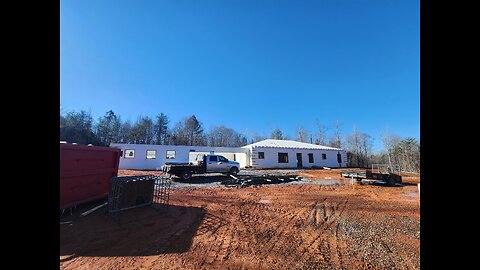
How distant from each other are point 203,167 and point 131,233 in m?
11.1

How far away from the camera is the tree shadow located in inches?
179

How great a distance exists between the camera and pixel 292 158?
3150 cm

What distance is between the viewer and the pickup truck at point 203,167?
50.5ft

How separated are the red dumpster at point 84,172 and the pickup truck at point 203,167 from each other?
21.6ft

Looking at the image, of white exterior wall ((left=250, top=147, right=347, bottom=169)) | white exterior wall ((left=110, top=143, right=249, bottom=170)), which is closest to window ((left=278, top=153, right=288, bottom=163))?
white exterior wall ((left=250, top=147, right=347, bottom=169))

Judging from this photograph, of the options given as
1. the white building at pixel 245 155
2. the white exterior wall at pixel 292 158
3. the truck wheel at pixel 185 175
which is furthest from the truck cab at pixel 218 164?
the white exterior wall at pixel 292 158

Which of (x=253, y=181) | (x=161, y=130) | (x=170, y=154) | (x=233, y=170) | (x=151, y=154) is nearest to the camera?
(x=253, y=181)

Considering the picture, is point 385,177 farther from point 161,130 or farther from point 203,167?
point 161,130

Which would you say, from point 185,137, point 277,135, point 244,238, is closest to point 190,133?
point 185,137

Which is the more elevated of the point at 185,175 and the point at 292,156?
the point at 292,156

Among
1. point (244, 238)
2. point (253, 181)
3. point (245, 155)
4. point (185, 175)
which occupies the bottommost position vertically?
point (253, 181)

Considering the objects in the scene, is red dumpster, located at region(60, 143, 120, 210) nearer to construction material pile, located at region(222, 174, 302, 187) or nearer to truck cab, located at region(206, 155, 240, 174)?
construction material pile, located at region(222, 174, 302, 187)

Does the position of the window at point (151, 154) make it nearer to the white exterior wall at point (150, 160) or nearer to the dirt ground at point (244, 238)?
the white exterior wall at point (150, 160)
